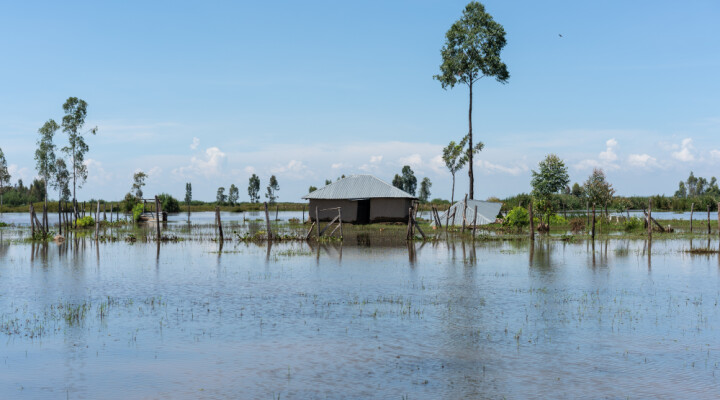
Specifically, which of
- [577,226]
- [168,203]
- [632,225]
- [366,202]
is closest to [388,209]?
[366,202]

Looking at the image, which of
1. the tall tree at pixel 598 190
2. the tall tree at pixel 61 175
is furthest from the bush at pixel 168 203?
the tall tree at pixel 598 190

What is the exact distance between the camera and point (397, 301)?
19047 millimetres

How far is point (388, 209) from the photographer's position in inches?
2360

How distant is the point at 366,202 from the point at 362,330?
45.8 metres

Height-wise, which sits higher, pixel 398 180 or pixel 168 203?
pixel 398 180

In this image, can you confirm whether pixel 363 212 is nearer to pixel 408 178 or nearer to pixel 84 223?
pixel 84 223

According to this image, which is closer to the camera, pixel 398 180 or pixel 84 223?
pixel 84 223

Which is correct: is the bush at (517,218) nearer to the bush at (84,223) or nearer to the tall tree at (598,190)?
the tall tree at (598,190)

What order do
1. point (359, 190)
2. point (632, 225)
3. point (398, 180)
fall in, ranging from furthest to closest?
point (398, 180) < point (359, 190) < point (632, 225)

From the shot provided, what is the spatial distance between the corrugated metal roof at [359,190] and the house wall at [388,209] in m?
0.83

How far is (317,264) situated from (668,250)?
62.1 feet

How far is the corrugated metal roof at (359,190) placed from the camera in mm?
59375

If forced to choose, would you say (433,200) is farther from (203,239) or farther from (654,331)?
(654,331)

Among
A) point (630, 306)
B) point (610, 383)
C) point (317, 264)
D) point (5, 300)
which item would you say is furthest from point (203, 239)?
point (610, 383)
